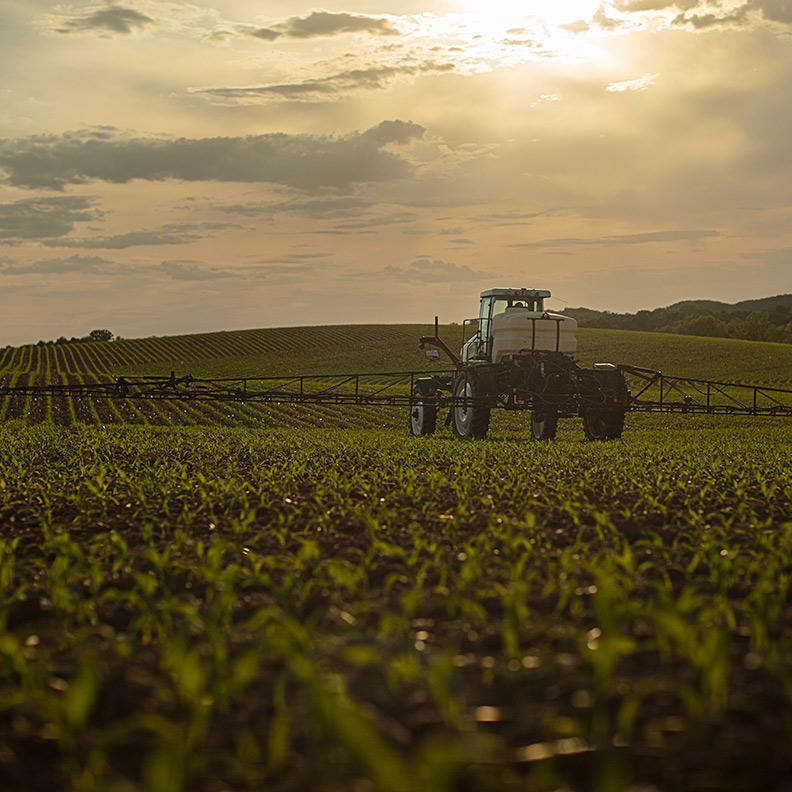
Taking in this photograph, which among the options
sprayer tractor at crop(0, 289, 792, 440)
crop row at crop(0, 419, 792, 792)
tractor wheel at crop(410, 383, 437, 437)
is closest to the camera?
crop row at crop(0, 419, 792, 792)

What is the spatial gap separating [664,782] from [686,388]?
40.3m

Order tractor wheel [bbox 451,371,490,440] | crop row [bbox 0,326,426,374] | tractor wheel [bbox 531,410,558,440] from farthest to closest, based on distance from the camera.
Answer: crop row [bbox 0,326,426,374] → tractor wheel [bbox 531,410,558,440] → tractor wheel [bbox 451,371,490,440]

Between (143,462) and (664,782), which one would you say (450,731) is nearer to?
(664,782)

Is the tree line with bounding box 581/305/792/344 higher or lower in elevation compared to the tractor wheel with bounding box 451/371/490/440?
higher

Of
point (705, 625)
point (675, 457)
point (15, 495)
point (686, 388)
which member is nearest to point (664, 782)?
point (705, 625)

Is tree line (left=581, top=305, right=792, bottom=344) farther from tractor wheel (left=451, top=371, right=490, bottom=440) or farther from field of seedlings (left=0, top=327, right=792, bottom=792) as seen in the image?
field of seedlings (left=0, top=327, right=792, bottom=792)

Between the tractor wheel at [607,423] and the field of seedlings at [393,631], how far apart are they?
758cm

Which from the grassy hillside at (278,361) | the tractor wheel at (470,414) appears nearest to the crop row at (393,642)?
the tractor wheel at (470,414)

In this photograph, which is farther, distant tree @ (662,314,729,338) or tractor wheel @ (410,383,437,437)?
distant tree @ (662,314,729,338)

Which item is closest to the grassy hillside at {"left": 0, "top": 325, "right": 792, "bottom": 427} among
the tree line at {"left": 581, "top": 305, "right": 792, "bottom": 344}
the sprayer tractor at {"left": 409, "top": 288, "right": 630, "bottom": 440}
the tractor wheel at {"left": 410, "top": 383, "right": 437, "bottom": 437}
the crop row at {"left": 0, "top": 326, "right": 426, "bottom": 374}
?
the crop row at {"left": 0, "top": 326, "right": 426, "bottom": 374}

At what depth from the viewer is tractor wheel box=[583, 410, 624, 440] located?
1733 centimetres

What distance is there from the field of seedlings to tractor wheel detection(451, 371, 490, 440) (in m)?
7.32

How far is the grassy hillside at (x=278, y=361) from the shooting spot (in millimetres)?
26656

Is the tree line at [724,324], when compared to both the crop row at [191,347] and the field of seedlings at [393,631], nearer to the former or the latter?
the crop row at [191,347]
